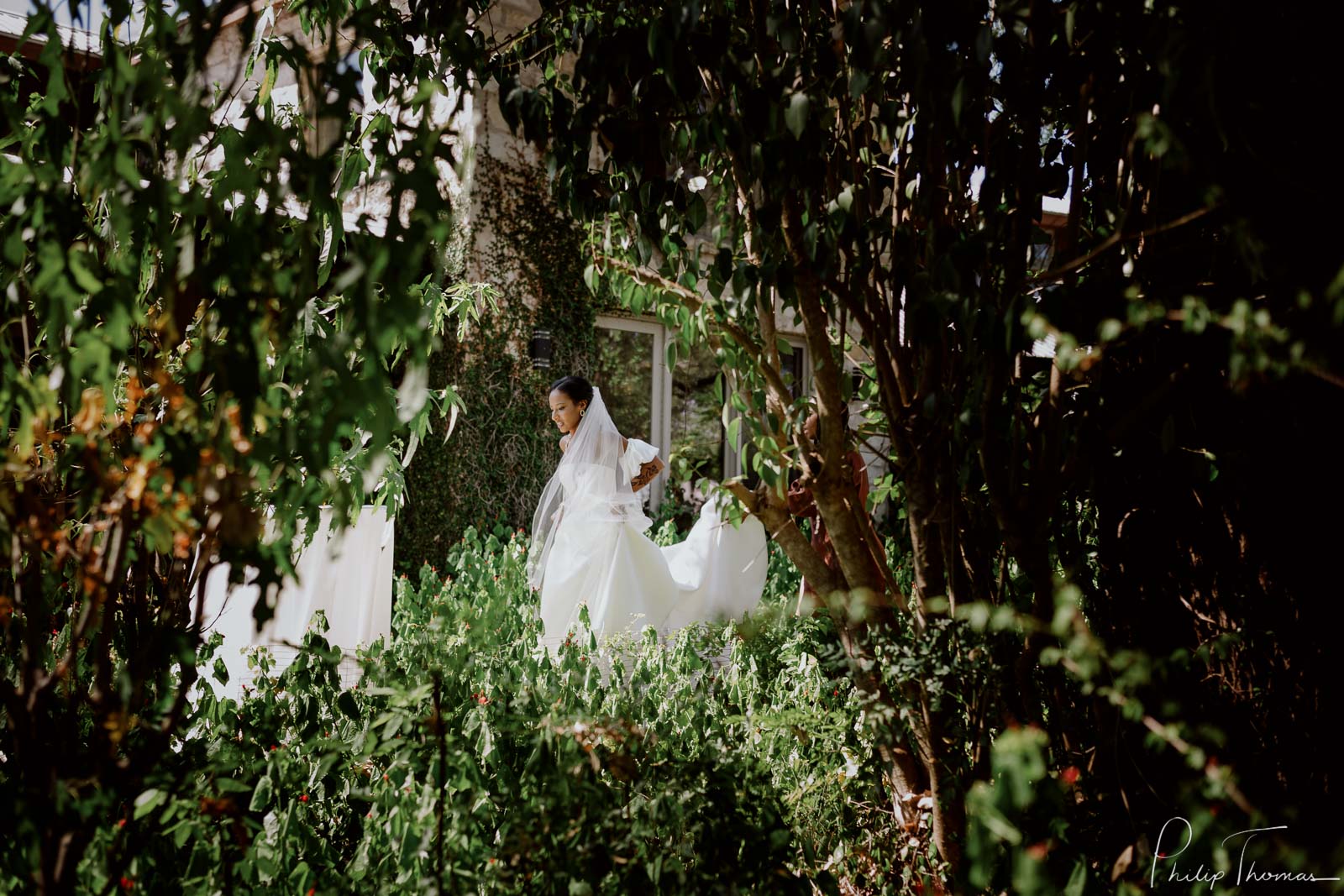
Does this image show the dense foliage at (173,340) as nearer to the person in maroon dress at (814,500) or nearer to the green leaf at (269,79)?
the green leaf at (269,79)

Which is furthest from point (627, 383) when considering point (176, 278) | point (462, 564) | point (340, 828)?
point (176, 278)

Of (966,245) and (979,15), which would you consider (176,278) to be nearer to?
(966,245)

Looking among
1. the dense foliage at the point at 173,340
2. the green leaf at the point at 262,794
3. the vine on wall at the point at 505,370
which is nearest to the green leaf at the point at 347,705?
the green leaf at the point at 262,794

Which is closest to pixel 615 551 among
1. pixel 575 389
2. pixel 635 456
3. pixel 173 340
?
pixel 635 456

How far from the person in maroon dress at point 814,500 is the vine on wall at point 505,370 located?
166 inches

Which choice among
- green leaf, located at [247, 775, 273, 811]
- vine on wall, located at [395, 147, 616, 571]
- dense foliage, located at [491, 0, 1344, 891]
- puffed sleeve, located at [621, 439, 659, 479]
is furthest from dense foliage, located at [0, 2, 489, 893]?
vine on wall, located at [395, 147, 616, 571]

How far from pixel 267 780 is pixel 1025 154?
1900mm

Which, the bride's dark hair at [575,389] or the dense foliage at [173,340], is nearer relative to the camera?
the dense foliage at [173,340]

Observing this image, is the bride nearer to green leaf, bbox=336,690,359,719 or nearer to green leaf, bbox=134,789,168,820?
green leaf, bbox=336,690,359,719

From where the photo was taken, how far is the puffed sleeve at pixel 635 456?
6.54m

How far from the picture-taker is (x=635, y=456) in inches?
259

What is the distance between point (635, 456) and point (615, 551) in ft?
2.38

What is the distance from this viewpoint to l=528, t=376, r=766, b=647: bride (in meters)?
6.21

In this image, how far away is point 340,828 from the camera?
2289mm
